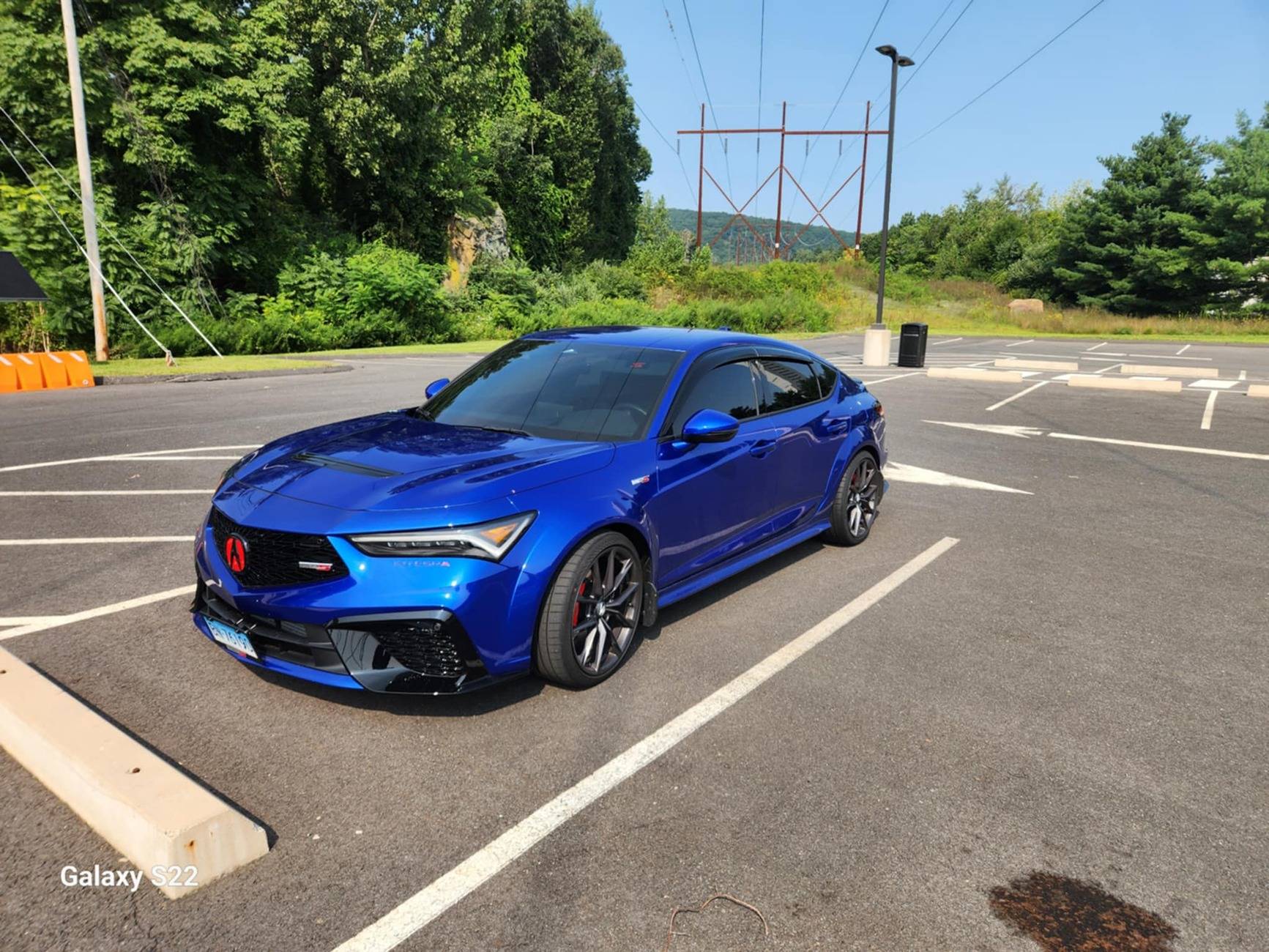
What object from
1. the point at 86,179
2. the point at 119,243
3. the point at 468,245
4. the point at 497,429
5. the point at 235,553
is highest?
the point at 468,245

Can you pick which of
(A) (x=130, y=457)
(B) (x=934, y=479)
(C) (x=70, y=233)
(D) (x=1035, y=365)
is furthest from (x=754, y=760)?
(C) (x=70, y=233)

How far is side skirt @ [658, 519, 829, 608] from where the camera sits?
4641 millimetres

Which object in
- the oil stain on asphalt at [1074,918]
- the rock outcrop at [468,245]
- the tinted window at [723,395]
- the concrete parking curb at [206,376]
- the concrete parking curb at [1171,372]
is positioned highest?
the rock outcrop at [468,245]

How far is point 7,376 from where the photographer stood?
49.1 feet

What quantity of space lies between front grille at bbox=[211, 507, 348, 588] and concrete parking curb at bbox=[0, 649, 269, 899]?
0.74 metres

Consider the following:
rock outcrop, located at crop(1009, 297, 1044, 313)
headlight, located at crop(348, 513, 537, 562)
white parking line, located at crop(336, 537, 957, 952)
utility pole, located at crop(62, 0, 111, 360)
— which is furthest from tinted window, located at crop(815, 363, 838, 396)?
rock outcrop, located at crop(1009, 297, 1044, 313)

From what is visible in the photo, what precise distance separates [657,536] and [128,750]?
2382 mm

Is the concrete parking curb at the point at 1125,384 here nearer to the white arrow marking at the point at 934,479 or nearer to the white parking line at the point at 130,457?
the white arrow marking at the point at 934,479

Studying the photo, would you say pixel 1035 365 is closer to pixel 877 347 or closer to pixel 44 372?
pixel 877 347

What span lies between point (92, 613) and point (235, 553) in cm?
173

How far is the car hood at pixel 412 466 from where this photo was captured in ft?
12.0

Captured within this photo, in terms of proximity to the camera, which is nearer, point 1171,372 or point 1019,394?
point 1019,394

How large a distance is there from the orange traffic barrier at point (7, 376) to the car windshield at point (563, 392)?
1336 cm

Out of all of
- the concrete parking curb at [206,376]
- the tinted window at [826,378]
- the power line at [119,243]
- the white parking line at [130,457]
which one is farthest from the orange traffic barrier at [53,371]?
the tinted window at [826,378]
